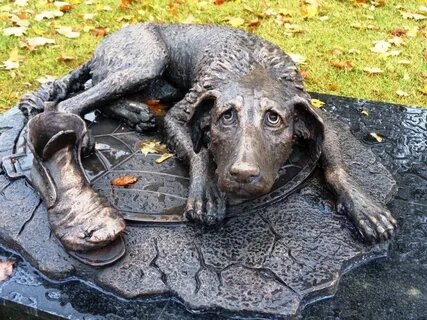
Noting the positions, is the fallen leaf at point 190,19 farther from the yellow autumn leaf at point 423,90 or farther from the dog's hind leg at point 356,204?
the dog's hind leg at point 356,204

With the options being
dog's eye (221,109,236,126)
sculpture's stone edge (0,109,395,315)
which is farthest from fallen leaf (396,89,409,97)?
dog's eye (221,109,236,126)

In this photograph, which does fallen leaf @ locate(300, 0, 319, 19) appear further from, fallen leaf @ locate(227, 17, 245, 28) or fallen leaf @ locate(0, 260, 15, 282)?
fallen leaf @ locate(0, 260, 15, 282)

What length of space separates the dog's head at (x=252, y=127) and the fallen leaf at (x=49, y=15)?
522cm

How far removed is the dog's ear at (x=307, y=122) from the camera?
322cm

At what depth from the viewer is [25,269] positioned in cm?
312

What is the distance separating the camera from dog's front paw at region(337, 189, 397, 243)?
3.18 meters

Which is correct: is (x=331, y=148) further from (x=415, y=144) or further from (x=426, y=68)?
(x=426, y=68)

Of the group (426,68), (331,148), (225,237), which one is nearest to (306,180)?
(331,148)

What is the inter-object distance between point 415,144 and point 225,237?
177 centimetres

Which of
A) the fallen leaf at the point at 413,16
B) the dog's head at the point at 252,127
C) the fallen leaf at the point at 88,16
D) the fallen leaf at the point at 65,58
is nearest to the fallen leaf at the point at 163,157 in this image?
the dog's head at the point at 252,127

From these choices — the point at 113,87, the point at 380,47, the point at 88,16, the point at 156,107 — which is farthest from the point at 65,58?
the point at 380,47

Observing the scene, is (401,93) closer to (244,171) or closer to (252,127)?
(252,127)

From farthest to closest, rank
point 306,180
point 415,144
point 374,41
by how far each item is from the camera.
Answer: point 374,41 → point 415,144 → point 306,180

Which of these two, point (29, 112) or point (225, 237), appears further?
point (29, 112)
